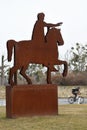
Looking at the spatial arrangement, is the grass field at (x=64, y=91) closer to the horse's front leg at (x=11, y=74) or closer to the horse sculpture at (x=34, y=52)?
the horse sculpture at (x=34, y=52)

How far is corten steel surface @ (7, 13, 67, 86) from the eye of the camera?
16375mm

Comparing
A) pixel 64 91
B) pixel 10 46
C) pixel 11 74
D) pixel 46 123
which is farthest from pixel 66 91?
pixel 46 123

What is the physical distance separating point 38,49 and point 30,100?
173cm

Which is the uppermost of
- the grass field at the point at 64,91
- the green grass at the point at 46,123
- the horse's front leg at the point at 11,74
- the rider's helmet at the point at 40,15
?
the rider's helmet at the point at 40,15

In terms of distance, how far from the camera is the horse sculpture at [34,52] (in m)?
16.4

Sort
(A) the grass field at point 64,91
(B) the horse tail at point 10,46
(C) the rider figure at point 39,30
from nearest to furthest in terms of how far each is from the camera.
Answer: (B) the horse tail at point 10,46 < (C) the rider figure at point 39,30 < (A) the grass field at point 64,91

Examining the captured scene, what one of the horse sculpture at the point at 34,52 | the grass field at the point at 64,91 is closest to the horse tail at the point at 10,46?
the horse sculpture at the point at 34,52

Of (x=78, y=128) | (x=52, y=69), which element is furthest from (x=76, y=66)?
(x=78, y=128)

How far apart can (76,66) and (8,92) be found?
40894mm

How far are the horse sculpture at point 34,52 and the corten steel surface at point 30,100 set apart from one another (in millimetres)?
393

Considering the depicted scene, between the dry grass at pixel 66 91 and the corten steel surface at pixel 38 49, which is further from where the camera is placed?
the dry grass at pixel 66 91

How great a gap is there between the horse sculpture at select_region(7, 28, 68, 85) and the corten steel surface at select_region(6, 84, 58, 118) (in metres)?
0.39

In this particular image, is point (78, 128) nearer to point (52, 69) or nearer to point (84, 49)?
point (52, 69)

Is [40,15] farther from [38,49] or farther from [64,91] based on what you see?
[64,91]
